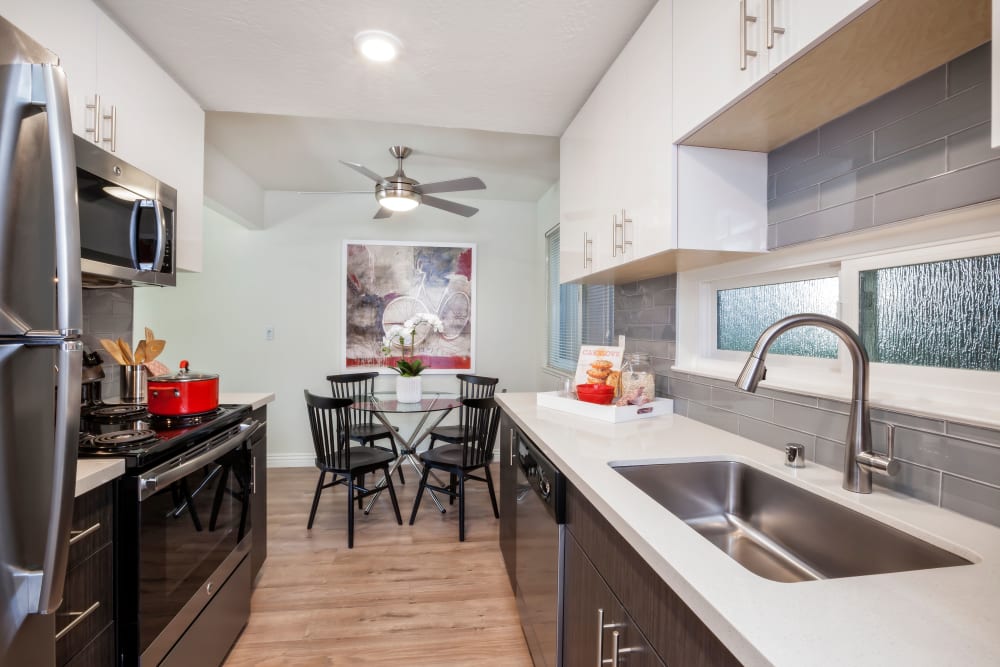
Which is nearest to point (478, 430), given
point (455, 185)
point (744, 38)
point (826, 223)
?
point (455, 185)

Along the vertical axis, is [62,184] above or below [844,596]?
above

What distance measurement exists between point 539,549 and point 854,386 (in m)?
1.01

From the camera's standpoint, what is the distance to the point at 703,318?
181 centimetres

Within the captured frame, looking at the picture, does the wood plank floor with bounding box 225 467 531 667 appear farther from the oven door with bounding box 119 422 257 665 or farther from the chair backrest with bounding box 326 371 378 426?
the chair backrest with bounding box 326 371 378 426

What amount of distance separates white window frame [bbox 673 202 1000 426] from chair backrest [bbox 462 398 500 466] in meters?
1.25

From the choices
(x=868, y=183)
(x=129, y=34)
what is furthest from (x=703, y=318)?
(x=129, y=34)

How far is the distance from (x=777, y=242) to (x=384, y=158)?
8.57ft

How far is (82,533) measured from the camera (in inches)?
40.3

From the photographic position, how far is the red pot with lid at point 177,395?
1512 millimetres

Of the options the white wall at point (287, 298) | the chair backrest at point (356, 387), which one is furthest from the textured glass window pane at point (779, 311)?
the chair backrest at point (356, 387)

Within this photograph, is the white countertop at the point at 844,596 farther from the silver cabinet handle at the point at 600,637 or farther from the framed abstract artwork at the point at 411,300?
the framed abstract artwork at the point at 411,300

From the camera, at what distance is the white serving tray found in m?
1.68

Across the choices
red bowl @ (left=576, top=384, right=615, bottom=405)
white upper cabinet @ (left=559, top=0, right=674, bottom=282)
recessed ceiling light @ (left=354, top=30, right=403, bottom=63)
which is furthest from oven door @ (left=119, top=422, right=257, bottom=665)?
white upper cabinet @ (left=559, top=0, right=674, bottom=282)

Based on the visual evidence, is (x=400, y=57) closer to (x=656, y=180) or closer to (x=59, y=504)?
(x=656, y=180)
